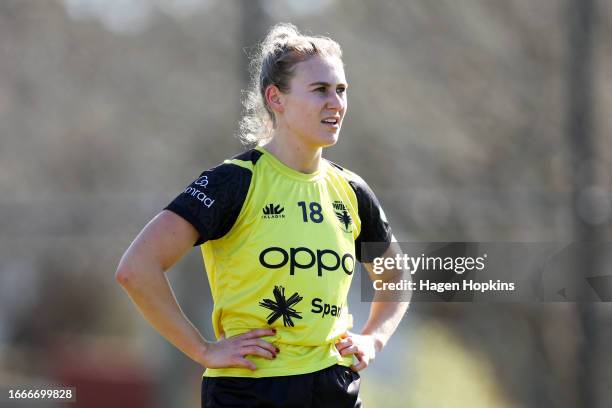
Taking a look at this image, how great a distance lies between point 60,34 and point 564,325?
3.87m

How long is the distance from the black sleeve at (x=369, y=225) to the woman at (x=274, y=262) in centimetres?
14

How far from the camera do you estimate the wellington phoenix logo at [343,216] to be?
2648mm

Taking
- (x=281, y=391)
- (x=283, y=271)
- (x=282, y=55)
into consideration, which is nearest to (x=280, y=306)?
(x=283, y=271)

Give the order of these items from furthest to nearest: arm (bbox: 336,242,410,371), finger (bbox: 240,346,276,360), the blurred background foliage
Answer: the blurred background foliage → arm (bbox: 336,242,410,371) → finger (bbox: 240,346,276,360)

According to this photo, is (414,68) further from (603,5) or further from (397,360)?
(397,360)

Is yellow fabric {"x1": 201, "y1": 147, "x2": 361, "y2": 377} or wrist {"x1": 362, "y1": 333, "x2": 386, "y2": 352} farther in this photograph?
wrist {"x1": 362, "y1": 333, "x2": 386, "y2": 352}

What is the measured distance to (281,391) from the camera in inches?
96.8

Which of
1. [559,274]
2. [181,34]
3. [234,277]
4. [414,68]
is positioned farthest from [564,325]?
[234,277]

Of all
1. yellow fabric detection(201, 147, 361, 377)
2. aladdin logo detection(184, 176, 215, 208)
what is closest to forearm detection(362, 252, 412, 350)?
yellow fabric detection(201, 147, 361, 377)

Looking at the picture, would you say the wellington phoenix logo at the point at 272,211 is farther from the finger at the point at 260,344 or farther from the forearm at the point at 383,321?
the forearm at the point at 383,321

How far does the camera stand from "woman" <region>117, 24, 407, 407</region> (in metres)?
2.46

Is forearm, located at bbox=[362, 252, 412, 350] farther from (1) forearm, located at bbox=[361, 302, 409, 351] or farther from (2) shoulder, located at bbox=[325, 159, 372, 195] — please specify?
(2) shoulder, located at bbox=[325, 159, 372, 195]

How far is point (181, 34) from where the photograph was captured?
19.9 feet

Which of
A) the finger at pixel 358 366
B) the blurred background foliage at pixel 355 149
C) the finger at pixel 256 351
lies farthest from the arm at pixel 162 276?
the blurred background foliage at pixel 355 149
